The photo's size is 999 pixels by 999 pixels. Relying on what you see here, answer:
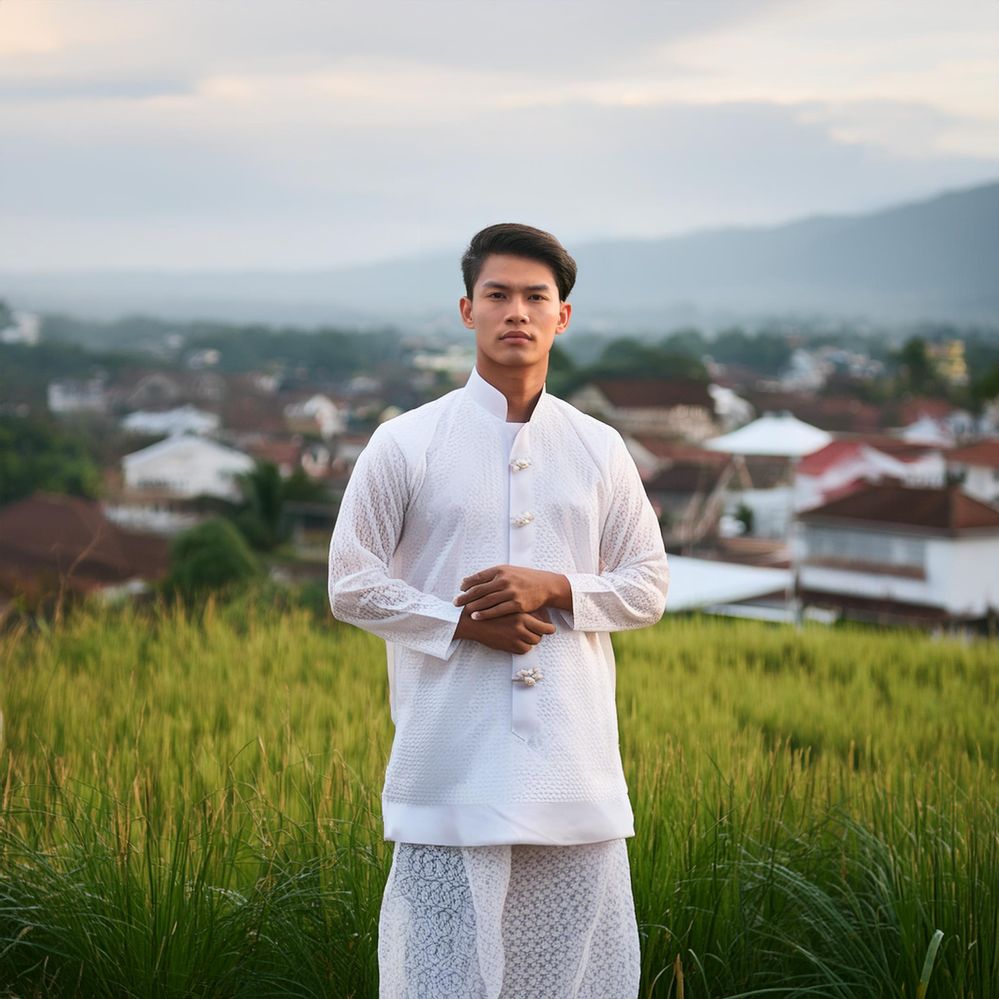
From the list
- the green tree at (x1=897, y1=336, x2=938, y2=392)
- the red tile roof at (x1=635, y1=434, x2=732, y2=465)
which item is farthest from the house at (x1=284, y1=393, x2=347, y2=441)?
the green tree at (x1=897, y1=336, x2=938, y2=392)

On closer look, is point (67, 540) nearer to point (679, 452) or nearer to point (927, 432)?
point (679, 452)

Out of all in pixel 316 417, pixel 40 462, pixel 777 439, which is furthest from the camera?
pixel 316 417

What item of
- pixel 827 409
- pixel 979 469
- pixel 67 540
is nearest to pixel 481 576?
pixel 67 540

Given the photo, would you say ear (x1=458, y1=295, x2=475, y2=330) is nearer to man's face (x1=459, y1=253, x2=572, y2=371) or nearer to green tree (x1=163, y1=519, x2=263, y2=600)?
man's face (x1=459, y1=253, x2=572, y2=371)

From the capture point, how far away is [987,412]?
247 feet

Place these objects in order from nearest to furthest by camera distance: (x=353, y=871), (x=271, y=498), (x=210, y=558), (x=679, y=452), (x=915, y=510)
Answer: (x=353, y=871) < (x=915, y=510) < (x=210, y=558) < (x=271, y=498) < (x=679, y=452)

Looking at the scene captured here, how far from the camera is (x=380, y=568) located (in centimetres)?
168

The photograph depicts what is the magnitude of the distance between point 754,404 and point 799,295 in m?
96.8

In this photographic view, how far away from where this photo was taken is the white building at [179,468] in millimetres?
57438

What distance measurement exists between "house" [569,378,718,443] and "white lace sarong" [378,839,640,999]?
2509 inches

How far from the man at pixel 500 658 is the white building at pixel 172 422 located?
64.9 m

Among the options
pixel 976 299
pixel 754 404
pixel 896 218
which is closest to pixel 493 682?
pixel 754 404

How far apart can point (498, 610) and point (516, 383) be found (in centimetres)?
33

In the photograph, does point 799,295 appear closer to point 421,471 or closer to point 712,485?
point 712,485
